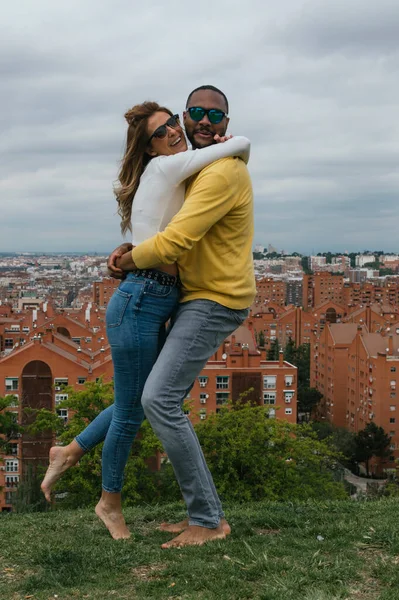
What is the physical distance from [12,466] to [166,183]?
27113 millimetres

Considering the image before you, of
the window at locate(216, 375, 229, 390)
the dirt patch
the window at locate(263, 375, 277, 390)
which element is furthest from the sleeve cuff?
the window at locate(263, 375, 277, 390)

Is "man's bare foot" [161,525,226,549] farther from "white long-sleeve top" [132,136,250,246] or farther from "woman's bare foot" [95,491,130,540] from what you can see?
"white long-sleeve top" [132,136,250,246]

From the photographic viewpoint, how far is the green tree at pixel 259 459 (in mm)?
17453

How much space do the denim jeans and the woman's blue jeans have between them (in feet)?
0.36

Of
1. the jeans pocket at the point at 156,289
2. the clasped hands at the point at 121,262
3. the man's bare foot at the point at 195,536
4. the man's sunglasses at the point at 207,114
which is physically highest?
the man's sunglasses at the point at 207,114

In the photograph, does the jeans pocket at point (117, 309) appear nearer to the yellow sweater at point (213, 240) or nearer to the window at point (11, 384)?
the yellow sweater at point (213, 240)

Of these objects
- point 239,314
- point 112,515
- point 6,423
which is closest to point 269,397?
point 6,423

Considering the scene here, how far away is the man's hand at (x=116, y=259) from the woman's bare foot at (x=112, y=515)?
1328 millimetres

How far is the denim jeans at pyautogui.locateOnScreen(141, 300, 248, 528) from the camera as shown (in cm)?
360

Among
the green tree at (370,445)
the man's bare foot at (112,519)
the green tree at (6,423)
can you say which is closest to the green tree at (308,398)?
the green tree at (370,445)

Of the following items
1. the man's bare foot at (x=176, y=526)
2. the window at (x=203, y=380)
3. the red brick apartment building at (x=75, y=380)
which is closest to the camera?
the man's bare foot at (x=176, y=526)

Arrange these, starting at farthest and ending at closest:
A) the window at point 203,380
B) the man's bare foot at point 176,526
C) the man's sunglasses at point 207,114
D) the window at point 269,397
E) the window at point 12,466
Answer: the window at point 269,397 → the window at point 203,380 → the window at point 12,466 → the man's bare foot at point 176,526 → the man's sunglasses at point 207,114

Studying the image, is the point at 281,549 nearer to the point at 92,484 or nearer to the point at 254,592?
the point at 254,592

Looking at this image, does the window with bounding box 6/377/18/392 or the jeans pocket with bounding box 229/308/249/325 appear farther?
the window with bounding box 6/377/18/392
